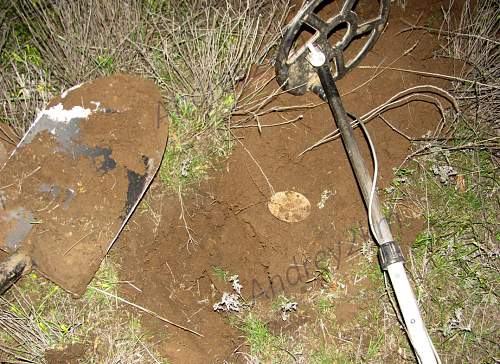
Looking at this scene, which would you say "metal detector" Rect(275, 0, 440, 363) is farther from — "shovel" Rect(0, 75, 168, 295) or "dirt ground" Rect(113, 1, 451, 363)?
"shovel" Rect(0, 75, 168, 295)

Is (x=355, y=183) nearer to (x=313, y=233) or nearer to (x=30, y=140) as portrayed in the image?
(x=313, y=233)

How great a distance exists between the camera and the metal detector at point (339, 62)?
6.23 feet

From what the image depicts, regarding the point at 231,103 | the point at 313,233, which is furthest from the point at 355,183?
the point at 231,103

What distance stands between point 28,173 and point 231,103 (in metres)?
1.15

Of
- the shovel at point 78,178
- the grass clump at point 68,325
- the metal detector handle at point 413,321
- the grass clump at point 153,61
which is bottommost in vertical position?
the metal detector handle at point 413,321

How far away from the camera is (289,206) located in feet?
7.45

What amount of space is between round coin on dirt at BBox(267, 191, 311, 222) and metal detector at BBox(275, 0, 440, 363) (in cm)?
34

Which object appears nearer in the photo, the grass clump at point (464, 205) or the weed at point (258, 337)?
the weed at point (258, 337)

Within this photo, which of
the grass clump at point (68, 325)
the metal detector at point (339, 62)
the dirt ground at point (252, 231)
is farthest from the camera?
the dirt ground at point (252, 231)

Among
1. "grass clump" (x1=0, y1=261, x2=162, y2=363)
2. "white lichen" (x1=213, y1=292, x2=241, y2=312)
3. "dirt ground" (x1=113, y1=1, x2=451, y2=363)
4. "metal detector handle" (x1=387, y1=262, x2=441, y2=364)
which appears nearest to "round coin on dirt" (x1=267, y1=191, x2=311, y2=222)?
"dirt ground" (x1=113, y1=1, x2=451, y2=363)

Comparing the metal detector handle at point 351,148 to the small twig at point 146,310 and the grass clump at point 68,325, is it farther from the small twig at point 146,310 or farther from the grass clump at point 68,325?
the grass clump at point 68,325

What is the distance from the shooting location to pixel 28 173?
2078 millimetres

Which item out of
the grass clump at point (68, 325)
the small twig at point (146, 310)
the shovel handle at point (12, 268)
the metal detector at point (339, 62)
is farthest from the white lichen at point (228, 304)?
the shovel handle at point (12, 268)

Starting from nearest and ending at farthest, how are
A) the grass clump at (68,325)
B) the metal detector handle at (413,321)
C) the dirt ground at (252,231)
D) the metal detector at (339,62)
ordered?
the metal detector handle at (413,321)
the metal detector at (339,62)
the grass clump at (68,325)
the dirt ground at (252,231)
